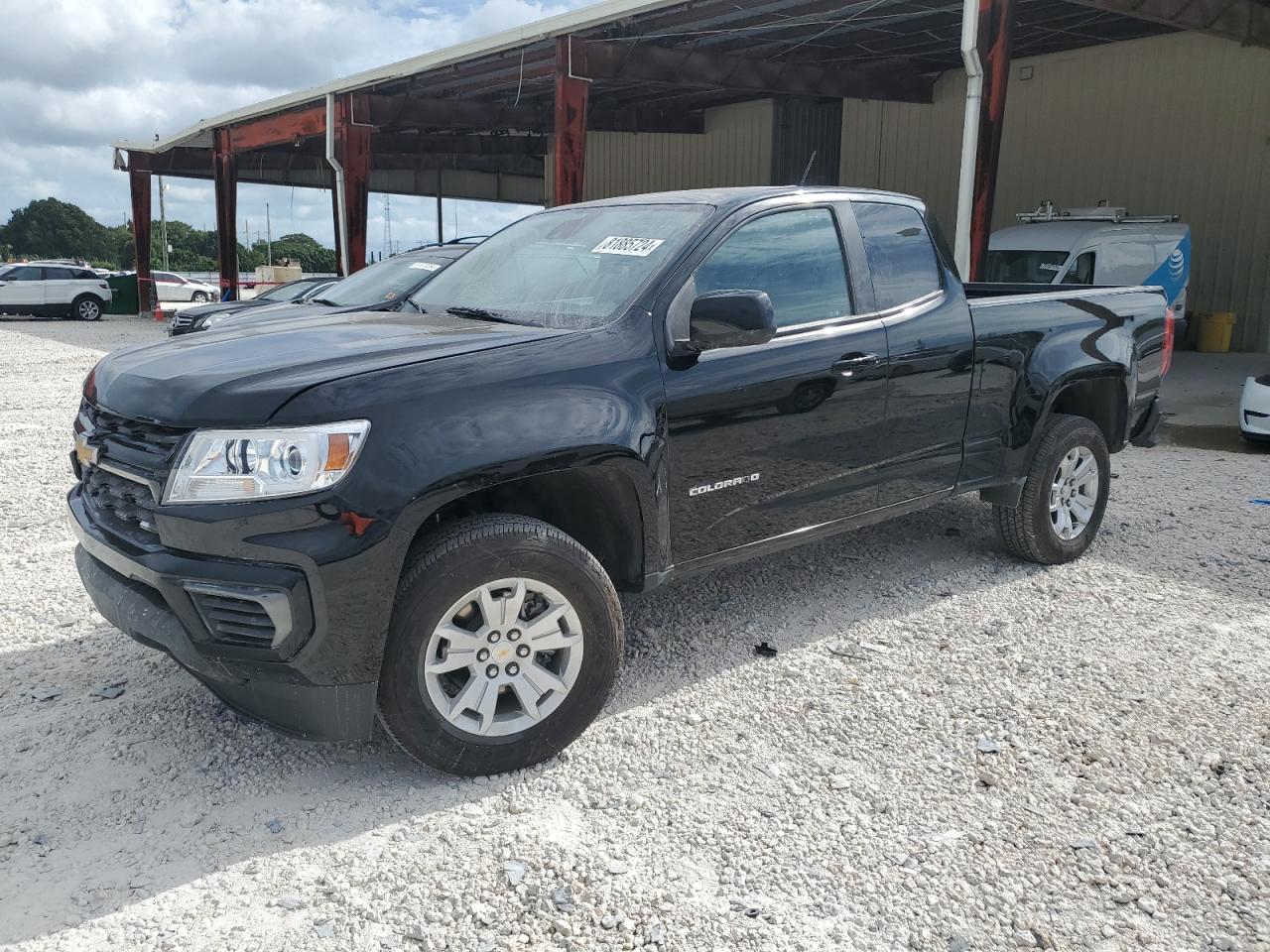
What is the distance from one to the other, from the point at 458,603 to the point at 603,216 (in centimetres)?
194

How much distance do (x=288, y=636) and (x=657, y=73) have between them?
49.2 ft

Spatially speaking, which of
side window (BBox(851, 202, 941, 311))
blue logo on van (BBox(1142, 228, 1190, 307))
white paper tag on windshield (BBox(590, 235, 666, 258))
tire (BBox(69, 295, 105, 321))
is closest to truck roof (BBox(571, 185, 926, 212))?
side window (BBox(851, 202, 941, 311))

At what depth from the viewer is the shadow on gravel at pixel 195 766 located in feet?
9.19

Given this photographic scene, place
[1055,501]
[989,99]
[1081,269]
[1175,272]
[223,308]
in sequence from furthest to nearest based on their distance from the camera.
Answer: [1175,272] → [223,308] → [1081,269] → [989,99] → [1055,501]

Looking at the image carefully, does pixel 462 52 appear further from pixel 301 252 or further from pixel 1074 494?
pixel 301 252

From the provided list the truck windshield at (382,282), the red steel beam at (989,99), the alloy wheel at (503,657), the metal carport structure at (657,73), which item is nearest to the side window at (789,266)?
the alloy wheel at (503,657)

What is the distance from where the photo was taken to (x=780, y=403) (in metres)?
3.83

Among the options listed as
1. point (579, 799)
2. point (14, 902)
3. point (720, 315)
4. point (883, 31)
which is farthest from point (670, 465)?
point (883, 31)

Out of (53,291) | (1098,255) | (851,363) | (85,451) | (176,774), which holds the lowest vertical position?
(176,774)

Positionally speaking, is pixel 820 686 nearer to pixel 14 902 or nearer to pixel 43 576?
pixel 14 902

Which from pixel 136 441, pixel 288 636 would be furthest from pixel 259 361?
pixel 288 636

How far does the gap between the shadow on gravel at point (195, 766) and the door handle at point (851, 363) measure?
3.69 ft

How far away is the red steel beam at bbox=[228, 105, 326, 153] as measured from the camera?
21.0 metres

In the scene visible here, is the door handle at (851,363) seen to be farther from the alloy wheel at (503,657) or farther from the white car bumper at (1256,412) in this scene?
the white car bumper at (1256,412)
